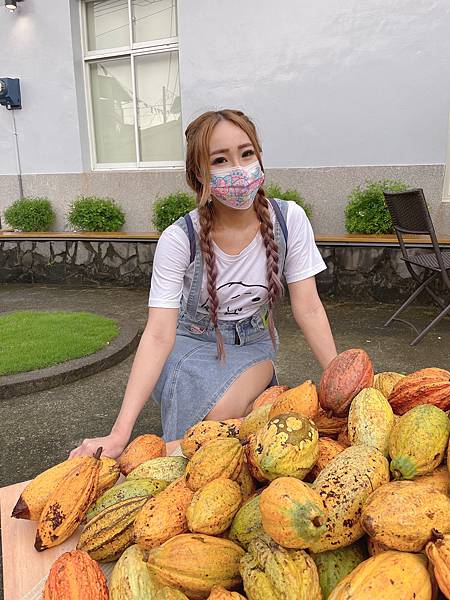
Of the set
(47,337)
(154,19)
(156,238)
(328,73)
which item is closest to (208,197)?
(47,337)

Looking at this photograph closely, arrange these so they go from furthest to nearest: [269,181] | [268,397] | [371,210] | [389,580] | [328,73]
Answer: [269,181] → [328,73] → [371,210] → [268,397] → [389,580]

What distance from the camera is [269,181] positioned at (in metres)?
7.70

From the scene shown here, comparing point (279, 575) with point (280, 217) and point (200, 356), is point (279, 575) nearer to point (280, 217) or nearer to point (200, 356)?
point (200, 356)

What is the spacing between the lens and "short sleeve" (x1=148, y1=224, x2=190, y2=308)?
2258 millimetres

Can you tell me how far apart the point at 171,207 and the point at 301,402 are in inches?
264

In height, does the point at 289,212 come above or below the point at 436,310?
above

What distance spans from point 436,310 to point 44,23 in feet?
24.3

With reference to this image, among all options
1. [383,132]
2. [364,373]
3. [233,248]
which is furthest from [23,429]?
[383,132]

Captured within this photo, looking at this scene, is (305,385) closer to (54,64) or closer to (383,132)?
(383,132)

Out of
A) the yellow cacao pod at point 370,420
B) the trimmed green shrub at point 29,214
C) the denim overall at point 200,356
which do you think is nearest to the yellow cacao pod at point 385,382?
the yellow cacao pod at point 370,420

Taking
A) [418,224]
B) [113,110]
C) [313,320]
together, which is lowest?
[313,320]

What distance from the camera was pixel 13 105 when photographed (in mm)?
9070

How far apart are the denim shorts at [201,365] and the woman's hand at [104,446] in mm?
610

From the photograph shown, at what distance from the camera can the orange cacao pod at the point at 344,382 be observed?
1.37 meters
